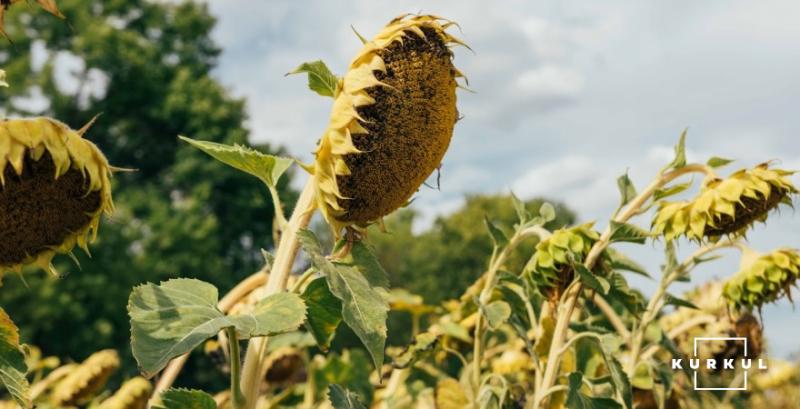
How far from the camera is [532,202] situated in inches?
909

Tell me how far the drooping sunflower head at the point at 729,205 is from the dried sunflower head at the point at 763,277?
30 cm

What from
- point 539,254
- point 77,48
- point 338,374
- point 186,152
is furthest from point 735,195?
point 77,48

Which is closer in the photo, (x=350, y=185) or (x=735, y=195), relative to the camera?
(x=350, y=185)

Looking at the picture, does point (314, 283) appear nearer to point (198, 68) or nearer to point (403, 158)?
point (403, 158)

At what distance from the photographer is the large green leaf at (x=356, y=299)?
2.61ft

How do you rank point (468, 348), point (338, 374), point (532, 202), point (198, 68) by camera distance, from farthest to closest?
point (532, 202) → point (198, 68) → point (338, 374) → point (468, 348)

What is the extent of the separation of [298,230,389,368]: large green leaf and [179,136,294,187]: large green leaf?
0.13m

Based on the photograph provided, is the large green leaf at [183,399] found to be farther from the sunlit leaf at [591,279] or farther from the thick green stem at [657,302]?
the thick green stem at [657,302]

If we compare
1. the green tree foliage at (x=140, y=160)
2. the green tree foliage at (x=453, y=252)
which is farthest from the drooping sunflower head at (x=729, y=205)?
the green tree foliage at (x=453, y=252)

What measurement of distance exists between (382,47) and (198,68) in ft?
63.3

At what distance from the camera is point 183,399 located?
84 cm

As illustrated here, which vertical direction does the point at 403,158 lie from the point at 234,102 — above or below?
below

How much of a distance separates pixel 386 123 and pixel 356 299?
170mm

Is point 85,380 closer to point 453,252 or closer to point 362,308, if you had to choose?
point 362,308
